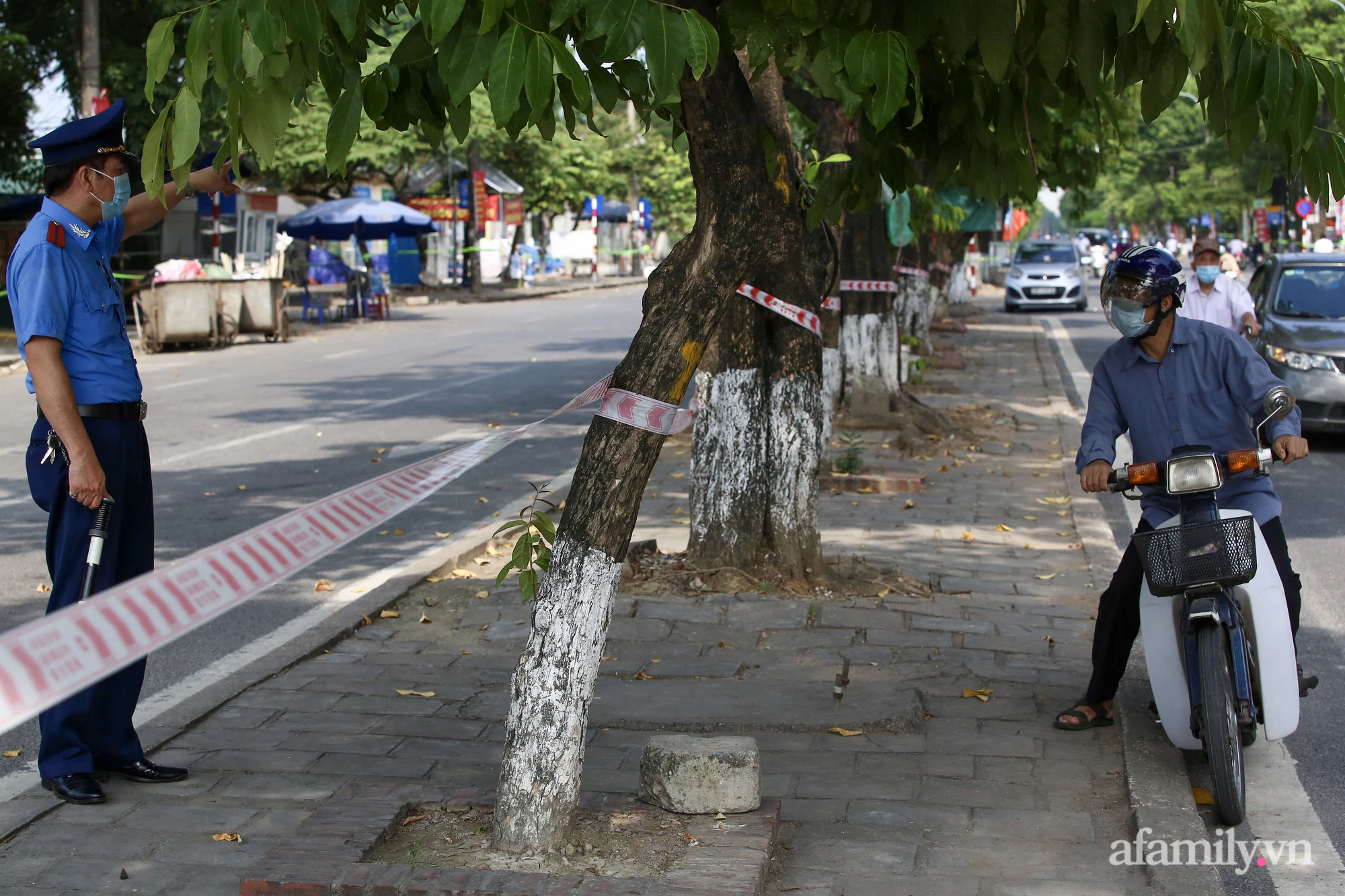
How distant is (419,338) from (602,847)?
21.8 meters

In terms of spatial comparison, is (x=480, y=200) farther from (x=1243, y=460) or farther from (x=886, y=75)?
(x=886, y=75)

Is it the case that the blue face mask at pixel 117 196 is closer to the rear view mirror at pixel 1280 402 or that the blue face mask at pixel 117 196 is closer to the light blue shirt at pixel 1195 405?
the light blue shirt at pixel 1195 405

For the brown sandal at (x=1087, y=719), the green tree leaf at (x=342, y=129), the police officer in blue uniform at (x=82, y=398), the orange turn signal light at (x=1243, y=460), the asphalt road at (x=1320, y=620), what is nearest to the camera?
the green tree leaf at (x=342, y=129)

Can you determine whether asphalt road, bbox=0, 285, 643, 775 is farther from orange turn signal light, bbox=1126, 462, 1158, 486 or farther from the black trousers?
orange turn signal light, bbox=1126, 462, 1158, 486

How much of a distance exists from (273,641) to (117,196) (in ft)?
8.02

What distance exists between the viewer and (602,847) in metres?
3.72

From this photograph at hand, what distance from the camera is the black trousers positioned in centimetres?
472

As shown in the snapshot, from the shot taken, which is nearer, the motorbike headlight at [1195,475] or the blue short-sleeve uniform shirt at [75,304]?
the blue short-sleeve uniform shirt at [75,304]

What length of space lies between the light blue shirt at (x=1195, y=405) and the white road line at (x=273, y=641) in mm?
3340

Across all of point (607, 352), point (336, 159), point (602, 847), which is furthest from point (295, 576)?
point (607, 352)

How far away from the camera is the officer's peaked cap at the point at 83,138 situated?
4141 millimetres

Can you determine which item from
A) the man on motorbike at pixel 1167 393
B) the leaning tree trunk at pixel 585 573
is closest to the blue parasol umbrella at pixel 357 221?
the man on motorbike at pixel 1167 393

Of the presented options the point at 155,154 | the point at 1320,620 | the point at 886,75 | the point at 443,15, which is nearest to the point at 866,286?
the point at 1320,620

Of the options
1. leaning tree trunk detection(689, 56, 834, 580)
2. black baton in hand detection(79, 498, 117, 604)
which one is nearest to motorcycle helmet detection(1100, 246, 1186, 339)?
leaning tree trunk detection(689, 56, 834, 580)
